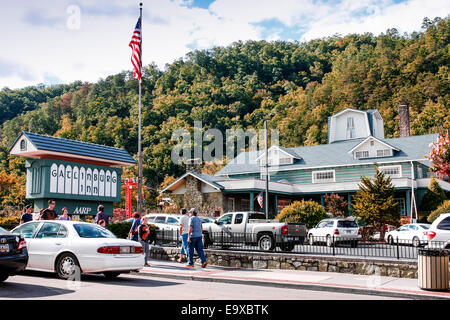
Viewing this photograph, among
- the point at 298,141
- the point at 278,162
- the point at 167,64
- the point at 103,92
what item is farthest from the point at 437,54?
the point at 103,92

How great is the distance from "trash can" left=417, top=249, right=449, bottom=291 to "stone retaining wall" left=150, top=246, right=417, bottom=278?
251cm

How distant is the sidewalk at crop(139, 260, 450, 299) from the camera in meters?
11.3

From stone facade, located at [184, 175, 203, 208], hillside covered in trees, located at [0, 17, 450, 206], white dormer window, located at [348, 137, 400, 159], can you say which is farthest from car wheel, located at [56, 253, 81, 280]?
hillside covered in trees, located at [0, 17, 450, 206]

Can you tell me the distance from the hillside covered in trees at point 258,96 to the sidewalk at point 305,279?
44280mm

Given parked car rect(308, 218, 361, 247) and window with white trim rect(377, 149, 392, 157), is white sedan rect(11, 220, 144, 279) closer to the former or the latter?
parked car rect(308, 218, 361, 247)

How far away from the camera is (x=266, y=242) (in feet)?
66.2

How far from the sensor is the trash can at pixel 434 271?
11.1 m

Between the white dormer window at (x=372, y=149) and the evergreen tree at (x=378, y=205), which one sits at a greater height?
the white dormer window at (x=372, y=149)

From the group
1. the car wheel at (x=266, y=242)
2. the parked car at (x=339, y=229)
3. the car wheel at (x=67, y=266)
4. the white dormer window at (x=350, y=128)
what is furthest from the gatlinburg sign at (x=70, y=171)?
the white dormer window at (x=350, y=128)

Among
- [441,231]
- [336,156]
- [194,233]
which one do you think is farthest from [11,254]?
[336,156]

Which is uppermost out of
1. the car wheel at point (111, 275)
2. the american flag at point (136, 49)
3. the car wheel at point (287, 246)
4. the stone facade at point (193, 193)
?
the american flag at point (136, 49)

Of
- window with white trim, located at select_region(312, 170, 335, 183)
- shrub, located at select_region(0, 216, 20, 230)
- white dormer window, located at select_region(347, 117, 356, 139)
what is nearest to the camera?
shrub, located at select_region(0, 216, 20, 230)

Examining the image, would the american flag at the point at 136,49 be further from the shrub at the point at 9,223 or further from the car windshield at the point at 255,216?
the shrub at the point at 9,223

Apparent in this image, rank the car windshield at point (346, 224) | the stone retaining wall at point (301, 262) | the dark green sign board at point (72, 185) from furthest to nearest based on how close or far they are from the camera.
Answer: the car windshield at point (346, 224)
the dark green sign board at point (72, 185)
the stone retaining wall at point (301, 262)
